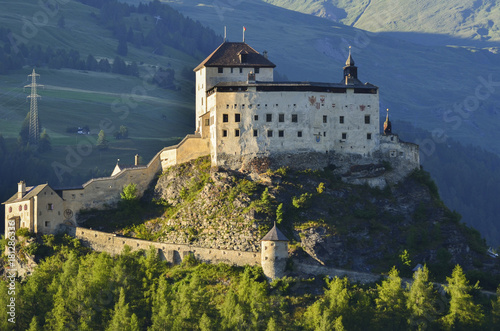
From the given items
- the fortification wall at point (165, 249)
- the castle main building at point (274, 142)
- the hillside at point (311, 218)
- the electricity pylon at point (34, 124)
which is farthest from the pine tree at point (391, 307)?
the electricity pylon at point (34, 124)

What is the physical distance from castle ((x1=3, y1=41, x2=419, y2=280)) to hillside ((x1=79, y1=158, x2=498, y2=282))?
5.08ft

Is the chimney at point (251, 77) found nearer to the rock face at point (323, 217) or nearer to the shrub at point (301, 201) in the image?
the rock face at point (323, 217)

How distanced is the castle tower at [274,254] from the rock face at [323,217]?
2.83 metres

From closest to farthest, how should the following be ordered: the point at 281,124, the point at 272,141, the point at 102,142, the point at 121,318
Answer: the point at 121,318, the point at 272,141, the point at 281,124, the point at 102,142

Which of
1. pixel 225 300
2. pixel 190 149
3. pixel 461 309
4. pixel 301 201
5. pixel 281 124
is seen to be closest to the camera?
pixel 461 309

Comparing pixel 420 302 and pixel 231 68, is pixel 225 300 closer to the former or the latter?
pixel 420 302

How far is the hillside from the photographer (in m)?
93.7

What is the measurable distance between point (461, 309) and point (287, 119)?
2820 centimetres

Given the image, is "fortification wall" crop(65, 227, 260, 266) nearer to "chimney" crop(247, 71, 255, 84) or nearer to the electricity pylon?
"chimney" crop(247, 71, 255, 84)

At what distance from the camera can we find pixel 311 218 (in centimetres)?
9644

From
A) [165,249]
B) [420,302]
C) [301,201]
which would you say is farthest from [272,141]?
[420,302]

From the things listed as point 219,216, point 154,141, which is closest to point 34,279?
point 219,216

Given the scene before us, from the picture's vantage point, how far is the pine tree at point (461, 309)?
87188 millimetres

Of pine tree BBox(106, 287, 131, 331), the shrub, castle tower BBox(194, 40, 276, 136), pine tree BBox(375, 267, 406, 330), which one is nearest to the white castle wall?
castle tower BBox(194, 40, 276, 136)
